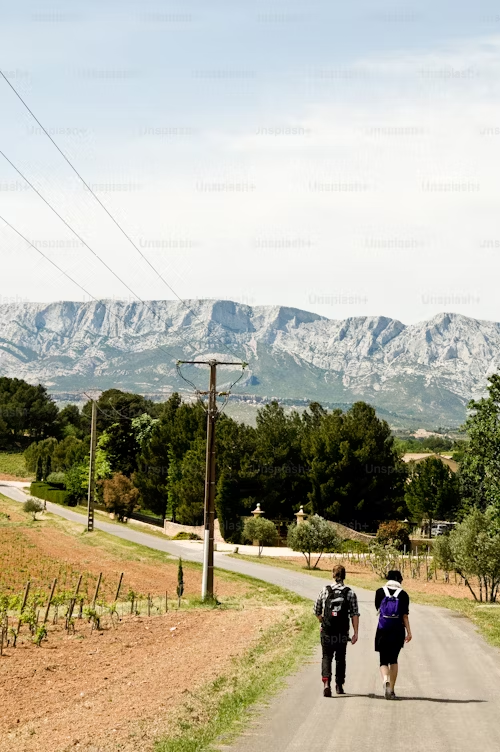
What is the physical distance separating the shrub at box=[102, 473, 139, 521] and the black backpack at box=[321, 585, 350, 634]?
245 ft

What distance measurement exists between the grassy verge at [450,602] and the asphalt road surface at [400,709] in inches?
140

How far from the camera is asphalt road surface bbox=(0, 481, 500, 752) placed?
11312mm

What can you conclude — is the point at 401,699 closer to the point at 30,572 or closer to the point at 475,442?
the point at 475,442

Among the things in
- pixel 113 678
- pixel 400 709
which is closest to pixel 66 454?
pixel 113 678

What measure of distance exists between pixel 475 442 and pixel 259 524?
3406cm

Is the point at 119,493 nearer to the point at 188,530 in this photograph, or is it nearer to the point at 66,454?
the point at 188,530

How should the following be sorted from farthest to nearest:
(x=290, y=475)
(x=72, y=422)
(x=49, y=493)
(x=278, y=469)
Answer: (x=72, y=422) < (x=49, y=493) < (x=290, y=475) < (x=278, y=469)

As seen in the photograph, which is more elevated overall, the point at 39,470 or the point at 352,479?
the point at 352,479

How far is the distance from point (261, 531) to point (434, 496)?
843 inches

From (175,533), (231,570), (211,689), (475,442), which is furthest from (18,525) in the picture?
(211,689)

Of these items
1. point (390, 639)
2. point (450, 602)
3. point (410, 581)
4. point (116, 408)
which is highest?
point (116, 408)

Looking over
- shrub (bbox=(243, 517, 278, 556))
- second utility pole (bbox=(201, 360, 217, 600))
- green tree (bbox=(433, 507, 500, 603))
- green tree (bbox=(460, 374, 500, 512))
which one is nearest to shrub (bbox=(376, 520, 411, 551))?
shrub (bbox=(243, 517, 278, 556))

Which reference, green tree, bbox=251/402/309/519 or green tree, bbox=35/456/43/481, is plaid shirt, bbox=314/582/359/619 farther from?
green tree, bbox=35/456/43/481

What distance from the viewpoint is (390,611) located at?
14664mm
